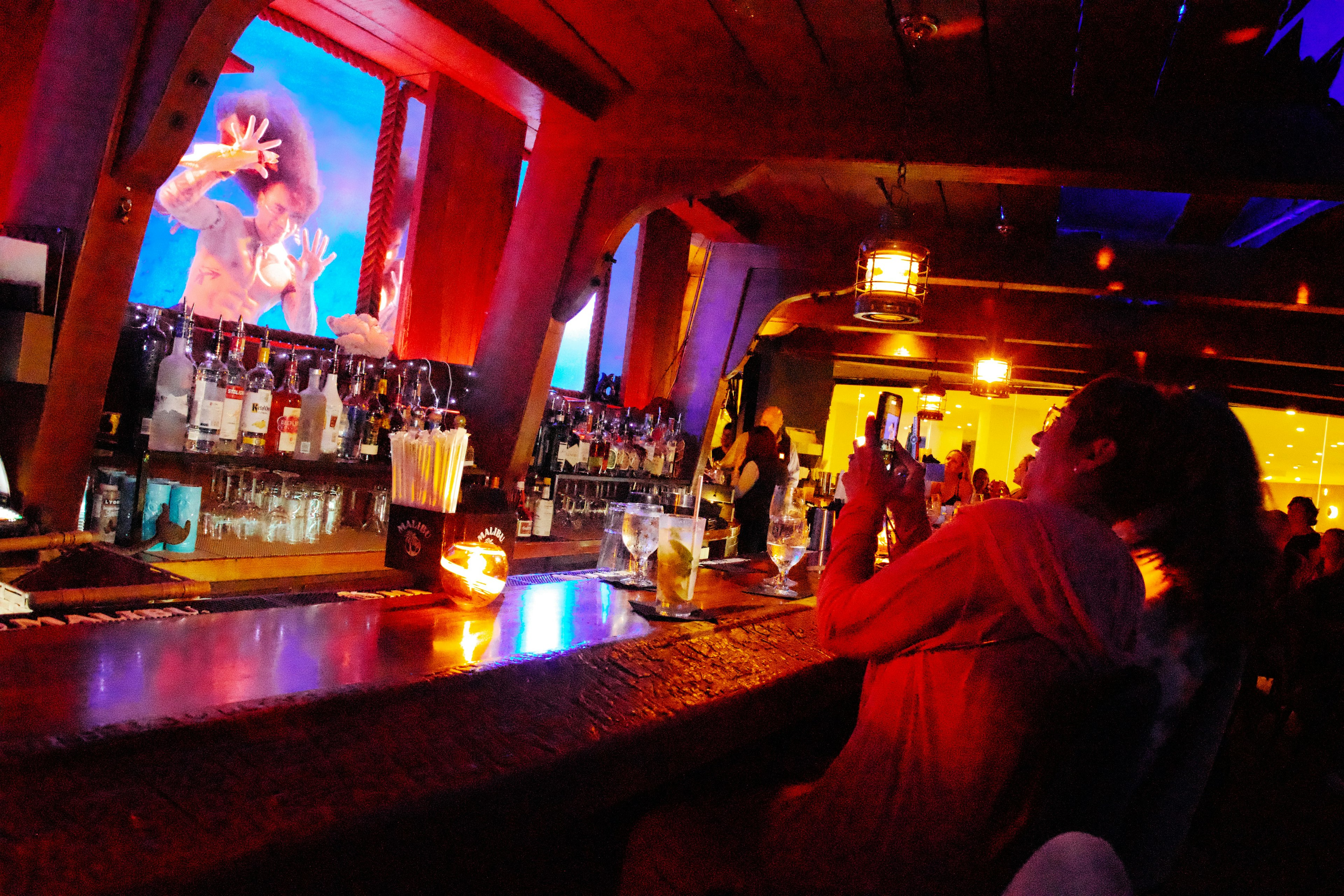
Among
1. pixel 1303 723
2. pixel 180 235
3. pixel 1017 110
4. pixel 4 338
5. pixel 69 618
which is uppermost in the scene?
pixel 1017 110

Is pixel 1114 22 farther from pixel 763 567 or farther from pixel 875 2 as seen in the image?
pixel 763 567

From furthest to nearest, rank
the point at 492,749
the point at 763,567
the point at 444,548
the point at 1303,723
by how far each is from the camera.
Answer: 1. the point at 1303,723
2. the point at 763,567
3. the point at 444,548
4. the point at 492,749

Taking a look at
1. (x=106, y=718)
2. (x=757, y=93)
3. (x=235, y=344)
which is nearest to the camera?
(x=106, y=718)

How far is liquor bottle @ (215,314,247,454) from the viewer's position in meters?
2.74

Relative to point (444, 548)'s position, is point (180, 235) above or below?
above

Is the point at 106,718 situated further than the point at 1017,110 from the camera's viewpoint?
No

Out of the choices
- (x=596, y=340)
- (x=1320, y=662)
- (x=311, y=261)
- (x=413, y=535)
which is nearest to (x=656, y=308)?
(x=596, y=340)

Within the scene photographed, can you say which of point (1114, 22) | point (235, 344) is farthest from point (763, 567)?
point (1114, 22)

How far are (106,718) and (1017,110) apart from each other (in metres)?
3.67

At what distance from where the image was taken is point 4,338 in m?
2.25

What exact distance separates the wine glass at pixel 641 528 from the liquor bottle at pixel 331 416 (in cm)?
148

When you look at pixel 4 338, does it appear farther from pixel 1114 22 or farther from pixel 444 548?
pixel 1114 22

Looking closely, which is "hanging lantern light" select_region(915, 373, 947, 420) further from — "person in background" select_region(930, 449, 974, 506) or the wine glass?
the wine glass

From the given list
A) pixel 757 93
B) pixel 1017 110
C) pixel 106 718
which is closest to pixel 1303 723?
pixel 1017 110
